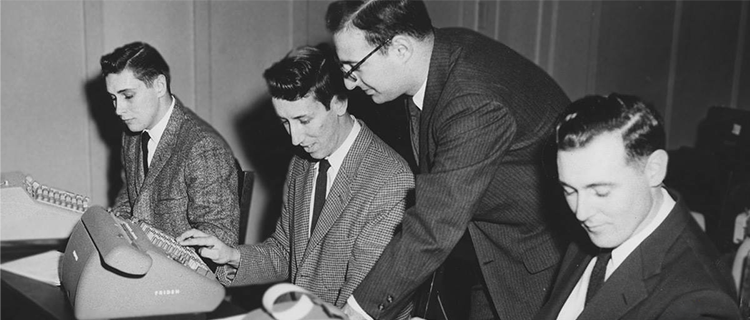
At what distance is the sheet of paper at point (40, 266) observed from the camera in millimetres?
1871

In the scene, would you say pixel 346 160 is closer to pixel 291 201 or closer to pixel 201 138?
pixel 291 201

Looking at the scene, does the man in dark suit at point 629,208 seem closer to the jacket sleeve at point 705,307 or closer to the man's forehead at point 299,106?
the jacket sleeve at point 705,307

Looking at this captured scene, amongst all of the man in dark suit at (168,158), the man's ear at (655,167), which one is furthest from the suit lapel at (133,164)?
the man's ear at (655,167)

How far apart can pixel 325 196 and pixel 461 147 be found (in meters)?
0.63

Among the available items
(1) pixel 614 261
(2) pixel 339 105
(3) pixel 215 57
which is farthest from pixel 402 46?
(3) pixel 215 57

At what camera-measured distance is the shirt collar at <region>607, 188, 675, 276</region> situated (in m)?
1.41

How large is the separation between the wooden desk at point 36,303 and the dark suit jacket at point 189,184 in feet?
2.12

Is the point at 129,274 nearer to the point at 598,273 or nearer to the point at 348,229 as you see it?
the point at 348,229

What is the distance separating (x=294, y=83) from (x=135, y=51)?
0.80 m

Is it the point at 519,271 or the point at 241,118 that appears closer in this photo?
the point at 519,271

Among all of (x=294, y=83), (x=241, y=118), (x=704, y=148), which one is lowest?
(x=704, y=148)

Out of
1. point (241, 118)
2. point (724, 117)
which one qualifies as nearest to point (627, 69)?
point (724, 117)

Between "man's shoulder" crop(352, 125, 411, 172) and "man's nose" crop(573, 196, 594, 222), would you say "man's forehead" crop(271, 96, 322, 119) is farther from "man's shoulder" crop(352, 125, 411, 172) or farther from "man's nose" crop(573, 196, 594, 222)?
"man's nose" crop(573, 196, 594, 222)

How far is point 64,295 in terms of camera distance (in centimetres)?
177
